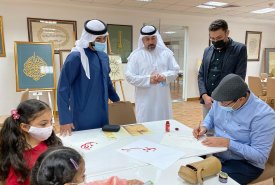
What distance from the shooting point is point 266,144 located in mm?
1433

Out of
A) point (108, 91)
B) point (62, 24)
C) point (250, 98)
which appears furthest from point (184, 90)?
point (250, 98)

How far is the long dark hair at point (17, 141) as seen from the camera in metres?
1.13

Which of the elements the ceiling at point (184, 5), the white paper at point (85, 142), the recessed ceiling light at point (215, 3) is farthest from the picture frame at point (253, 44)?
the white paper at point (85, 142)

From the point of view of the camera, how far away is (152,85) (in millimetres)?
2641

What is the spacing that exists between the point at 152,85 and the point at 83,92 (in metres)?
0.94

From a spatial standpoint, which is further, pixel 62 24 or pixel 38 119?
pixel 62 24

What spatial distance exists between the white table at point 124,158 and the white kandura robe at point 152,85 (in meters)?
0.76

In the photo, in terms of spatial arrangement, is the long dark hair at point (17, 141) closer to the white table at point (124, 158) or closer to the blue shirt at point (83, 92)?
the white table at point (124, 158)

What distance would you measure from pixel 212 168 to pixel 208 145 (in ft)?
1.37

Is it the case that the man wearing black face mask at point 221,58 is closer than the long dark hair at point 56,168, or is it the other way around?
the long dark hair at point 56,168

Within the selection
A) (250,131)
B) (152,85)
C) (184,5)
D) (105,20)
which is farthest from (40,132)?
(184,5)

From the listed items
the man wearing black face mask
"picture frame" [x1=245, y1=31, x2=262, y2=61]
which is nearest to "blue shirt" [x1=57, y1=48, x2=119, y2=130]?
the man wearing black face mask

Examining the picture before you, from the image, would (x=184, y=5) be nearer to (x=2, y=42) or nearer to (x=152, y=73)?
(x=152, y=73)

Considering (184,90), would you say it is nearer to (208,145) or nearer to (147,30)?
(147,30)
